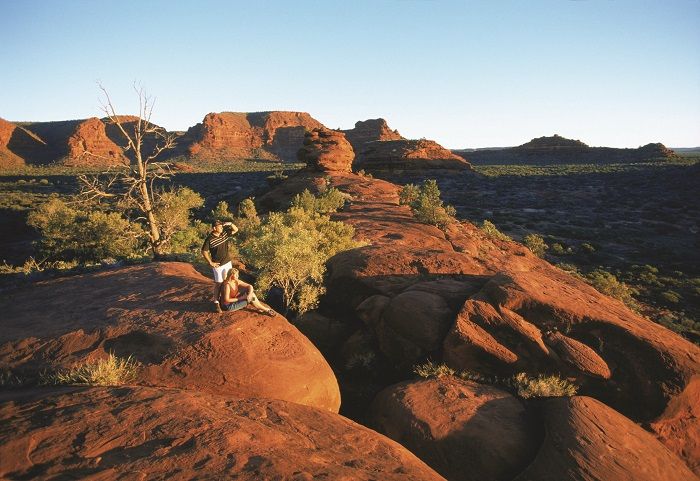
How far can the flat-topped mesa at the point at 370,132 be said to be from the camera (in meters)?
110

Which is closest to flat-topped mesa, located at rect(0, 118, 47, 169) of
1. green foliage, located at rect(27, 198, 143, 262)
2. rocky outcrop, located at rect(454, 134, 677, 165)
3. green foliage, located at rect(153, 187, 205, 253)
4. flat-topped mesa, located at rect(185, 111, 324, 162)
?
flat-topped mesa, located at rect(185, 111, 324, 162)

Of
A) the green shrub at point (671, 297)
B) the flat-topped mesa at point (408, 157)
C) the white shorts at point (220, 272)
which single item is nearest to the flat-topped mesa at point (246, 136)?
the flat-topped mesa at point (408, 157)

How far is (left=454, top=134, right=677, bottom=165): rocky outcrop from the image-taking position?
96.2 m

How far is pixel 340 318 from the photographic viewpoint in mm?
8992

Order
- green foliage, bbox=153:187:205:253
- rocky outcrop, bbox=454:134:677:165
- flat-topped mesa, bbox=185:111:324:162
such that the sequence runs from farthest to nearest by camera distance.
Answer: flat-topped mesa, bbox=185:111:324:162 → rocky outcrop, bbox=454:134:677:165 → green foliage, bbox=153:187:205:253

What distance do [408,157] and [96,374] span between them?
61.5 metres

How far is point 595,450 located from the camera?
16.2 ft

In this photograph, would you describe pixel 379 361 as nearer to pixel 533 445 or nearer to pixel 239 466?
pixel 533 445

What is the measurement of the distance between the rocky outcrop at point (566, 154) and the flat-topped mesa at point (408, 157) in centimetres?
4899

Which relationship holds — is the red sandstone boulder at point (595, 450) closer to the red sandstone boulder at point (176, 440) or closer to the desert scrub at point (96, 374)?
the red sandstone boulder at point (176, 440)

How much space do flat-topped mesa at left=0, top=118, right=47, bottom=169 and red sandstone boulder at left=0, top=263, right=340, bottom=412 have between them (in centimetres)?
12341

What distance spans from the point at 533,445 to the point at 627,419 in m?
1.85

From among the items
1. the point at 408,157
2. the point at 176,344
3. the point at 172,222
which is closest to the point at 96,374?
the point at 176,344

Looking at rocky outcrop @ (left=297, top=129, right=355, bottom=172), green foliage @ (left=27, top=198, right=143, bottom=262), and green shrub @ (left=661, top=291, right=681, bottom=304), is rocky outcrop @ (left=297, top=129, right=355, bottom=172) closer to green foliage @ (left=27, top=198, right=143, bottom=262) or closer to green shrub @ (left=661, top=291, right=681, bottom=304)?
green foliage @ (left=27, top=198, right=143, bottom=262)
